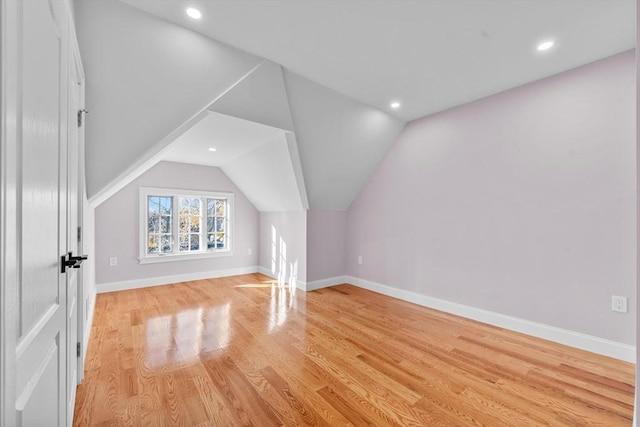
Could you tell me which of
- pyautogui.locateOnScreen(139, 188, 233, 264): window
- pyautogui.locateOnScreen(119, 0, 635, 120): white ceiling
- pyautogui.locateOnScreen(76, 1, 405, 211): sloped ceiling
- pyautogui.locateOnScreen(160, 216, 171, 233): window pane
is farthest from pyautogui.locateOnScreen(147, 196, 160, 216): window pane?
pyautogui.locateOnScreen(119, 0, 635, 120): white ceiling

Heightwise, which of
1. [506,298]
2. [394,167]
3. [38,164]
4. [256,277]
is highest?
[394,167]

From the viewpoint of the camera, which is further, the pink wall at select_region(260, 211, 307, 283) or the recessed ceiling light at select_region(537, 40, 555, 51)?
the pink wall at select_region(260, 211, 307, 283)

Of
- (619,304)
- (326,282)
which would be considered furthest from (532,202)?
(326,282)

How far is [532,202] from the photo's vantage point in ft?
8.76

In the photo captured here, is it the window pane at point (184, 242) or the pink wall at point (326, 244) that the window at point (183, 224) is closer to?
the window pane at point (184, 242)

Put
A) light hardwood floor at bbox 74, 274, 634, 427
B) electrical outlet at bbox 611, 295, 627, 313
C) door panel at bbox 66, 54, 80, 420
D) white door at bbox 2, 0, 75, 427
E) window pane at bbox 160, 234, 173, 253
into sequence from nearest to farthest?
white door at bbox 2, 0, 75, 427 → door panel at bbox 66, 54, 80, 420 → light hardwood floor at bbox 74, 274, 634, 427 → electrical outlet at bbox 611, 295, 627, 313 → window pane at bbox 160, 234, 173, 253

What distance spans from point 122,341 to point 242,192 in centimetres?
325

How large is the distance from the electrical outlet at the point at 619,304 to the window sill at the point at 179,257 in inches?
197

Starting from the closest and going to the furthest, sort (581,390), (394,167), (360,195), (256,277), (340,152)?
(581,390)
(340,152)
(394,167)
(360,195)
(256,277)

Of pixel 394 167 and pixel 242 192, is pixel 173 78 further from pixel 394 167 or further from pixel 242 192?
pixel 242 192

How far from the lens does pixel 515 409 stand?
1.64 m

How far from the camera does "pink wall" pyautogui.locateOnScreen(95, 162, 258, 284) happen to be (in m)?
3.94

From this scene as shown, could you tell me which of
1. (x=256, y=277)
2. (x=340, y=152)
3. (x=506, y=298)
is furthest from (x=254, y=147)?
(x=506, y=298)

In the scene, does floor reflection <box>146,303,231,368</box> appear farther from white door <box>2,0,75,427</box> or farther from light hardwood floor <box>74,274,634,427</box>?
white door <box>2,0,75,427</box>
